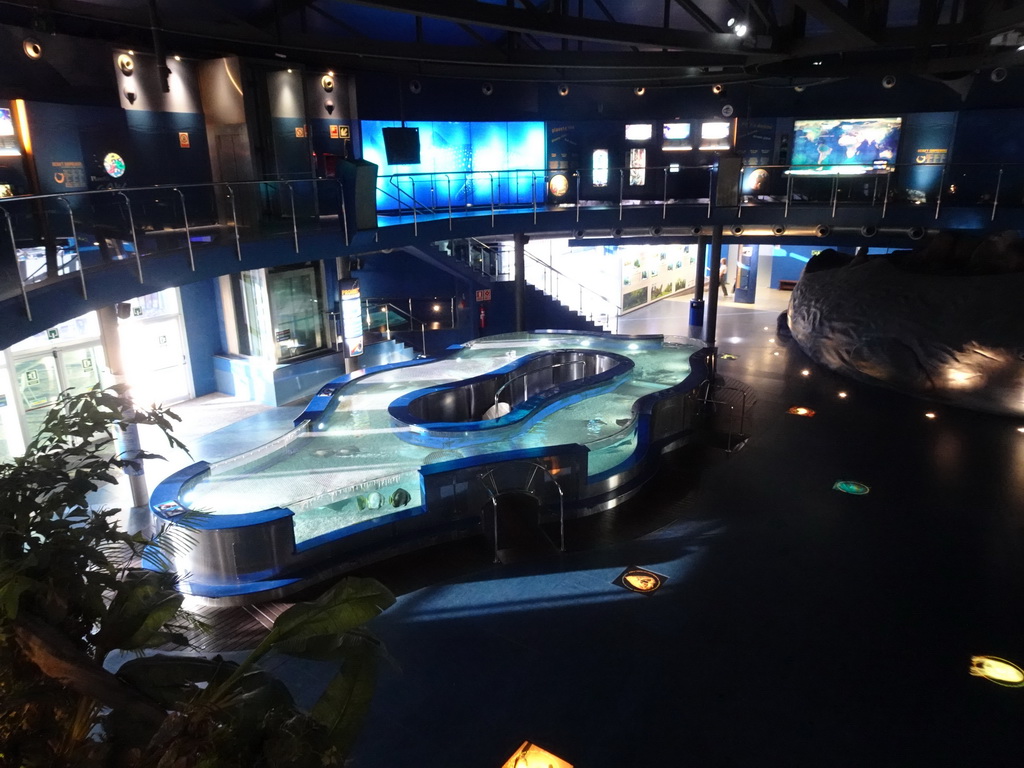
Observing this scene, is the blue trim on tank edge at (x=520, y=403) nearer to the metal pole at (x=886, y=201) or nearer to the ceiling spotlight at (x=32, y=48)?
the metal pole at (x=886, y=201)

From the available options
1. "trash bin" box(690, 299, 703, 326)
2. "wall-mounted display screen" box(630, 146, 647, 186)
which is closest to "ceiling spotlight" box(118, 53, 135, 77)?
"wall-mounted display screen" box(630, 146, 647, 186)

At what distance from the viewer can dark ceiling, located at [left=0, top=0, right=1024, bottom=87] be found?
416 inches

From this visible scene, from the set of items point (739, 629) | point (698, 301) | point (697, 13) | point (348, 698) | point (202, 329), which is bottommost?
point (739, 629)

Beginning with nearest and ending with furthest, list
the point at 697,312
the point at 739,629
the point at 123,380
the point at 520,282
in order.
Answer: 1. the point at 739,629
2. the point at 123,380
3. the point at 520,282
4. the point at 697,312

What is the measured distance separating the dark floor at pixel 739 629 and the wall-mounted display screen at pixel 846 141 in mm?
11368

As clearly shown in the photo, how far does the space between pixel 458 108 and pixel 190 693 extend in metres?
17.2

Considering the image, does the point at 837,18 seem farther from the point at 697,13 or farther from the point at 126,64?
the point at 126,64

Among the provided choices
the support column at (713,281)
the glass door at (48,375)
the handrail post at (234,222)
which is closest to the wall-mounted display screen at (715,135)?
the support column at (713,281)

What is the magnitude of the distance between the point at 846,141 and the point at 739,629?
56.9 feet

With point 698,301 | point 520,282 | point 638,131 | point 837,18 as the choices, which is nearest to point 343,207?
point 520,282

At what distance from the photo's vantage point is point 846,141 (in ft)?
65.0

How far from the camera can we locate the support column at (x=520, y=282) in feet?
58.7

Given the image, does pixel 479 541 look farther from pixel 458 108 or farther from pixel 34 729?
pixel 458 108

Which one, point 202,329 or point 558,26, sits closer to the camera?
point 558,26
